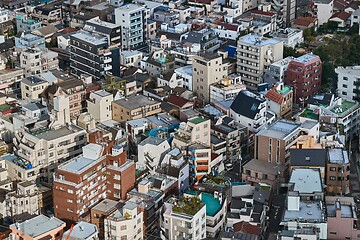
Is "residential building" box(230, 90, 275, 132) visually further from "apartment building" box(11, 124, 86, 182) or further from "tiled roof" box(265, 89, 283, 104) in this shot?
"apartment building" box(11, 124, 86, 182)

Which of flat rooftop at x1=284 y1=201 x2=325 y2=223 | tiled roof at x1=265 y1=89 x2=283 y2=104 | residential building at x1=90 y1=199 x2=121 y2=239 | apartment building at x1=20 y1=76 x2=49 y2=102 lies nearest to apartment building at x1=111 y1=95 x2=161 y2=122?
apartment building at x1=20 y1=76 x2=49 y2=102

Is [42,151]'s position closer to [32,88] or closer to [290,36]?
[32,88]

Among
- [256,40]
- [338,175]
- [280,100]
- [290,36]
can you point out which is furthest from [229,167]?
[290,36]

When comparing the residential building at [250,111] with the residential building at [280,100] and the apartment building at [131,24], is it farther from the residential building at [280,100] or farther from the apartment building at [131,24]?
Answer: the apartment building at [131,24]

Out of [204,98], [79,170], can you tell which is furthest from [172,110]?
[79,170]

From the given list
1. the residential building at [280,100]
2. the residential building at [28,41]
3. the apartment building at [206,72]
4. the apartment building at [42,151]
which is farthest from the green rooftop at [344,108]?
the residential building at [28,41]

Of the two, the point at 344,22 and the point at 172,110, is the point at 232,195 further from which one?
the point at 344,22
